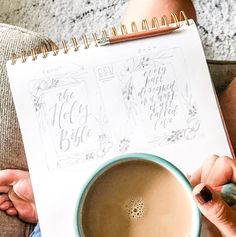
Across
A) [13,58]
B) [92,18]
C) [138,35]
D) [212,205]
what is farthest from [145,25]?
[92,18]

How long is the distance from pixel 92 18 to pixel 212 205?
2.20 feet

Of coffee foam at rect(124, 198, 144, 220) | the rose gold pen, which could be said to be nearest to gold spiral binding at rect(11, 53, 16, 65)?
the rose gold pen

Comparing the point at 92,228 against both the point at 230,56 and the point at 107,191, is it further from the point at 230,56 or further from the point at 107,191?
the point at 230,56

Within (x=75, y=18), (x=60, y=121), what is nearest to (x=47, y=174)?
(x=60, y=121)

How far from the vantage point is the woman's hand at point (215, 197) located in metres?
0.47

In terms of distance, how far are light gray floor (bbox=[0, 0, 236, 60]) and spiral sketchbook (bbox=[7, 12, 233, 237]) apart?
0.41 meters

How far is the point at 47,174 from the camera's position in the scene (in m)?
0.62

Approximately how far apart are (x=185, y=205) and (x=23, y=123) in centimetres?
23

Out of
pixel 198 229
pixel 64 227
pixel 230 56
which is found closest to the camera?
pixel 198 229

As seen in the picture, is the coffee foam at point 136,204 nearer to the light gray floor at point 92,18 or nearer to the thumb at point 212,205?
the thumb at point 212,205

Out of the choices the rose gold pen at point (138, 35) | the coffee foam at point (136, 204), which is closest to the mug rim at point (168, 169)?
the coffee foam at point (136, 204)

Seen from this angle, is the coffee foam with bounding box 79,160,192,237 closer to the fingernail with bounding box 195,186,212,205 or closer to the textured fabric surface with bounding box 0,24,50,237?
the fingernail with bounding box 195,186,212,205

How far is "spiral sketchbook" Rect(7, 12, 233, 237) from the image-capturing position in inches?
24.6

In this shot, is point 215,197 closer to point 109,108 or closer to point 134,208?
point 134,208
